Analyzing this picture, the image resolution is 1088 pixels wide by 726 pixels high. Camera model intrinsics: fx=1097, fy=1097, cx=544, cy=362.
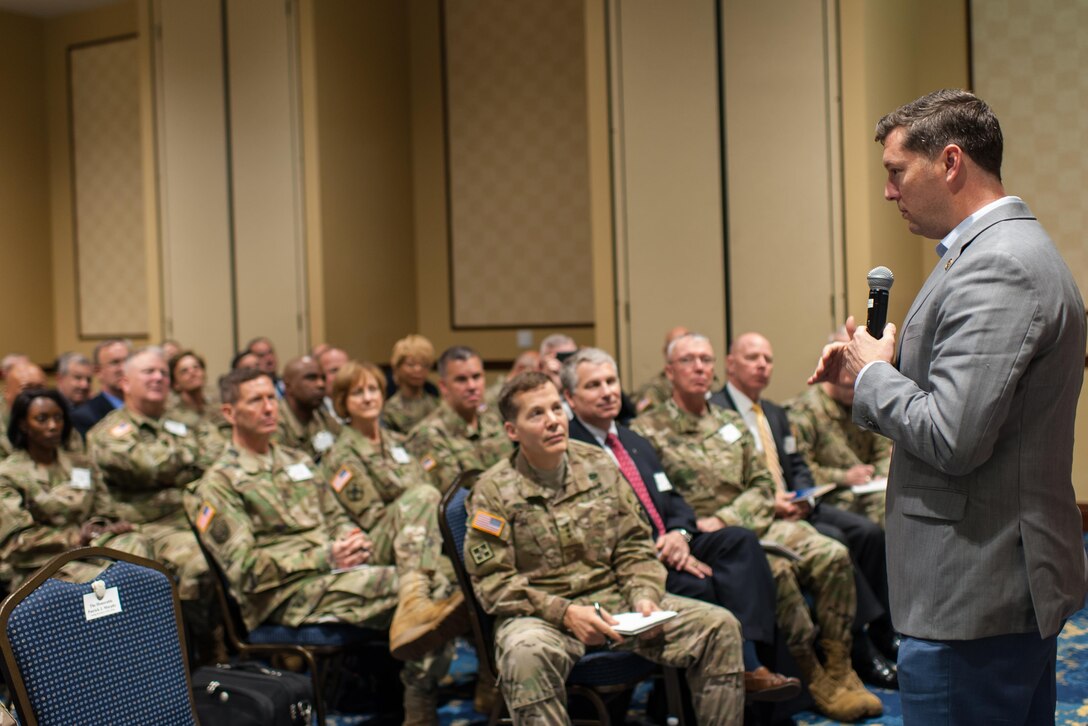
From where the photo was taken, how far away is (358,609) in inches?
138

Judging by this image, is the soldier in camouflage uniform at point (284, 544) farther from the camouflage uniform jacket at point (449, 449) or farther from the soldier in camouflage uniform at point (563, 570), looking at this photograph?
the camouflage uniform jacket at point (449, 449)

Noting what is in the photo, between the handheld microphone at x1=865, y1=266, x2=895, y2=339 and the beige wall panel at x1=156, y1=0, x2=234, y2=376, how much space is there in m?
7.17

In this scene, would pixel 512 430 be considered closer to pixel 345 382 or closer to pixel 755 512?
pixel 755 512

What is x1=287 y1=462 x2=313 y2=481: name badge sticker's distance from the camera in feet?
12.7

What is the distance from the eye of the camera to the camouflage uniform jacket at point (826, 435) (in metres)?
4.62

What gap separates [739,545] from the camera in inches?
139

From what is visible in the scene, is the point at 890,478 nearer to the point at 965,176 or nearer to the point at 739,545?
the point at 965,176

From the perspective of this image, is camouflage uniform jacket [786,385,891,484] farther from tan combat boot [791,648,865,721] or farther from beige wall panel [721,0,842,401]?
beige wall panel [721,0,842,401]

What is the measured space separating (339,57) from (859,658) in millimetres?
6029

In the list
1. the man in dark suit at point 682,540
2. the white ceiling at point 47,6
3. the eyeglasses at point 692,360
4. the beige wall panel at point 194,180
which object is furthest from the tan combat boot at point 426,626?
the white ceiling at point 47,6

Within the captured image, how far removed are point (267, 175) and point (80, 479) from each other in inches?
175

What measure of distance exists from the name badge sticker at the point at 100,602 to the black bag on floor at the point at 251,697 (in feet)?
1.57

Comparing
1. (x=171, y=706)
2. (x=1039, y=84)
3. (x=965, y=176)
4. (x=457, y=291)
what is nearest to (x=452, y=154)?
(x=457, y=291)

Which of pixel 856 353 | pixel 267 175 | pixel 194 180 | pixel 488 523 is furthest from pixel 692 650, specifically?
pixel 194 180
